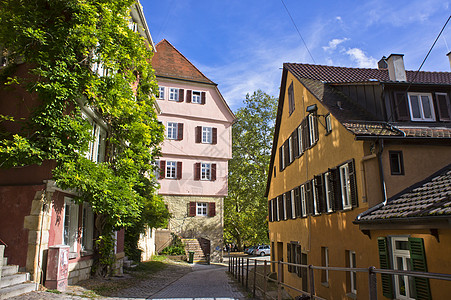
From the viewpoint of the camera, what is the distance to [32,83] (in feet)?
34.2

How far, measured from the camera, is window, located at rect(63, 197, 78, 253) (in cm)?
1188

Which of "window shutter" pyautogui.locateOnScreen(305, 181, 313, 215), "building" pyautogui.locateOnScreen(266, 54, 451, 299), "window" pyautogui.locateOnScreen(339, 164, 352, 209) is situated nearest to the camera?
"building" pyautogui.locateOnScreen(266, 54, 451, 299)

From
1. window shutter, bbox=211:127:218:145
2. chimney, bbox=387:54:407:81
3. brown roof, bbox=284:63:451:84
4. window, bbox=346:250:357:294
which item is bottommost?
window, bbox=346:250:357:294

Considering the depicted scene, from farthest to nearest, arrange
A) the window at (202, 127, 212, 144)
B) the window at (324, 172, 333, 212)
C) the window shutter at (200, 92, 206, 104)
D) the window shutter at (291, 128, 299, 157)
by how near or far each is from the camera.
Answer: the window shutter at (200, 92, 206, 104) < the window at (202, 127, 212, 144) < the window shutter at (291, 128, 299, 157) < the window at (324, 172, 333, 212)

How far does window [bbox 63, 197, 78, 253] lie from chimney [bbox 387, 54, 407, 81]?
11.9m

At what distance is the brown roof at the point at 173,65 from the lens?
31.4m

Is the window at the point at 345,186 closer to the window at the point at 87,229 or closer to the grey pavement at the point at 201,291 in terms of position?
the grey pavement at the point at 201,291

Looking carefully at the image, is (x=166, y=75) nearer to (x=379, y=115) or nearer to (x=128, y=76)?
(x=128, y=76)

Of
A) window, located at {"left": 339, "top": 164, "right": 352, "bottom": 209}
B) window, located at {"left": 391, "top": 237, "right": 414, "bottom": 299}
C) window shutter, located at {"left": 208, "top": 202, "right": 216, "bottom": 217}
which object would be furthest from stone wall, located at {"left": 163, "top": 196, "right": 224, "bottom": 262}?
window, located at {"left": 391, "top": 237, "right": 414, "bottom": 299}

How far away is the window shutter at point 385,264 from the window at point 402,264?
0.13 m

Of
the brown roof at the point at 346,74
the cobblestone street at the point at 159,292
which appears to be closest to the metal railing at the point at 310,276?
the cobblestone street at the point at 159,292

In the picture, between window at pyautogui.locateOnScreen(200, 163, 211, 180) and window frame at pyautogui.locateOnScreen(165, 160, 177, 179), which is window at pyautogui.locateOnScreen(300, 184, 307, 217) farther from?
window frame at pyautogui.locateOnScreen(165, 160, 177, 179)

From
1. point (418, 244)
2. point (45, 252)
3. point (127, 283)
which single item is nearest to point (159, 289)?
point (127, 283)

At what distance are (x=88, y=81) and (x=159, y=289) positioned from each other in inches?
297
